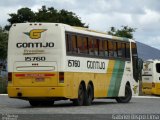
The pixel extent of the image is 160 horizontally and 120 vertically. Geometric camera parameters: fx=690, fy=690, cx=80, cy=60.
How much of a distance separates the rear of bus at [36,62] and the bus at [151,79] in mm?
20078

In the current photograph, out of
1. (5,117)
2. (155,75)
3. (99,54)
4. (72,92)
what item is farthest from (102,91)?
(155,75)

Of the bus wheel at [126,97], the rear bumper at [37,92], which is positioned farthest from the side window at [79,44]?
the bus wheel at [126,97]

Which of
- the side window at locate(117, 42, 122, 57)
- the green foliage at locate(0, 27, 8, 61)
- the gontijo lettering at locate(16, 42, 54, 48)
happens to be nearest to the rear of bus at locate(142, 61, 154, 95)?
the side window at locate(117, 42, 122, 57)

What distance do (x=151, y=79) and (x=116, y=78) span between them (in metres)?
13.8

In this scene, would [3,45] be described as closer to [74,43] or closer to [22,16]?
[22,16]

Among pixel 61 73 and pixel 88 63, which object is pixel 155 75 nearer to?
pixel 88 63

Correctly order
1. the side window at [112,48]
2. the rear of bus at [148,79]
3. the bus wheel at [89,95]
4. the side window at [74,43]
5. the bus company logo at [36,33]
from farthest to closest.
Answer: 1. the rear of bus at [148,79]
2. the side window at [112,48]
3. the bus wheel at [89,95]
4. the side window at [74,43]
5. the bus company logo at [36,33]

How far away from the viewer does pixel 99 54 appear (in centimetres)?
3114

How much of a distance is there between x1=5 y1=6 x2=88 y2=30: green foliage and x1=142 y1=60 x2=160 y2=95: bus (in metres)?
41.6

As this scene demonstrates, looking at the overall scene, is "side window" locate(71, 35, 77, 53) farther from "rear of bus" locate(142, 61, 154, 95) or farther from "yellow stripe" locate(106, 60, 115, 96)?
"rear of bus" locate(142, 61, 154, 95)

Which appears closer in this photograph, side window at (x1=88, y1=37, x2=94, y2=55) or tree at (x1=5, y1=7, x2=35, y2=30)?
side window at (x1=88, y1=37, x2=94, y2=55)

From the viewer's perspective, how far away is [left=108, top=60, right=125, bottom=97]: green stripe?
32.9 metres

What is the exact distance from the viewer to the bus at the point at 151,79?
1834 inches

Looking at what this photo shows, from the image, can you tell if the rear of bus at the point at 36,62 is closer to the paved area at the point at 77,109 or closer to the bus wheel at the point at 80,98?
the paved area at the point at 77,109
